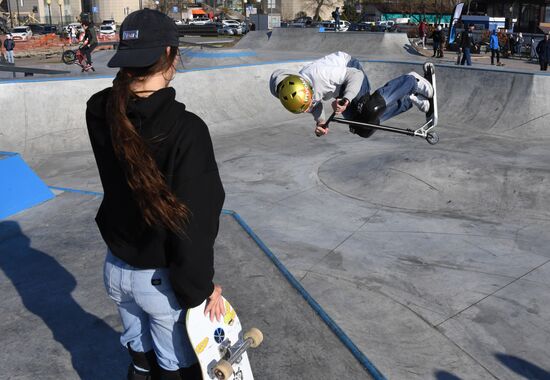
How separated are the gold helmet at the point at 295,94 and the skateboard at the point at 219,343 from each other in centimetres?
442

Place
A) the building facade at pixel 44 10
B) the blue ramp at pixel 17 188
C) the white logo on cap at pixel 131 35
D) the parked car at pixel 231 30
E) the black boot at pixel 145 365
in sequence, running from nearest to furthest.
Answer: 1. the white logo on cap at pixel 131 35
2. the black boot at pixel 145 365
3. the blue ramp at pixel 17 188
4. the parked car at pixel 231 30
5. the building facade at pixel 44 10

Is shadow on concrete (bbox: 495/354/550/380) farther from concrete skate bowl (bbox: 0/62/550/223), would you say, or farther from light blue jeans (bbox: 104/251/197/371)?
concrete skate bowl (bbox: 0/62/550/223)

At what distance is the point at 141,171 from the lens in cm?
186

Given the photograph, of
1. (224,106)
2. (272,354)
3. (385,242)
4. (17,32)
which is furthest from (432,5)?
(272,354)

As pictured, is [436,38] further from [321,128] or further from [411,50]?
[321,128]

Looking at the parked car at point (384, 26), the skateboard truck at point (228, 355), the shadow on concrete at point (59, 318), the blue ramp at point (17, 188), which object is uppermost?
the parked car at point (384, 26)

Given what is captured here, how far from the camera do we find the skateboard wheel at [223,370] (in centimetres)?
214

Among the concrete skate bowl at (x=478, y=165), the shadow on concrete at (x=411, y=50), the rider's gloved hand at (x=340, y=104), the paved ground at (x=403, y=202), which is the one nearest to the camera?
the paved ground at (x=403, y=202)

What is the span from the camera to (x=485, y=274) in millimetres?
6488

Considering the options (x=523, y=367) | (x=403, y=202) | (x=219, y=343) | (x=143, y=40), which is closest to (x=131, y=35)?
(x=143, y=40)

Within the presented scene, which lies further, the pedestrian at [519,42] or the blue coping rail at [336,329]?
the pedestrian at [519,42]

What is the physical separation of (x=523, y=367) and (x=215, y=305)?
11.9ft

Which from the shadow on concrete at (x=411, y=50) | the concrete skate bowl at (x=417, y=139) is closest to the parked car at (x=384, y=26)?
the shadow on concrete at (x=411, y=50)

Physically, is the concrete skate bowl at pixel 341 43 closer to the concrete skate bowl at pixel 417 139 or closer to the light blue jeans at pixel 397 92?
the concrete skate bowl at pixel 417 139
